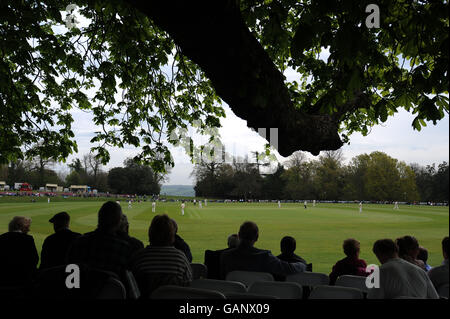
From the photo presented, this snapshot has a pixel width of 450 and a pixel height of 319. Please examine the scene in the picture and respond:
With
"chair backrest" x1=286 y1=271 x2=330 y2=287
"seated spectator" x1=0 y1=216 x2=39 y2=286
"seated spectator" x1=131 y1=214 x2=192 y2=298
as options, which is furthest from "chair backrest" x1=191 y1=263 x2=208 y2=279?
"seated spectator" x1=0 y1=216 x2=39 y2=286

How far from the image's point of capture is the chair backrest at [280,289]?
3855 millimetres

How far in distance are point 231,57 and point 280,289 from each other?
2.65 meters

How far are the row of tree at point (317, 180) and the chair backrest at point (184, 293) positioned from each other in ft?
249

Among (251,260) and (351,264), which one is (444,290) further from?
(251,260)

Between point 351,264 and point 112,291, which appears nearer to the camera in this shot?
point 112,291

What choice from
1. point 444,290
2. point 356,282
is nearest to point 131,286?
point 356,282

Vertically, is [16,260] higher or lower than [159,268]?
lower

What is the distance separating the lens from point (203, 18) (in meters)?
3.40

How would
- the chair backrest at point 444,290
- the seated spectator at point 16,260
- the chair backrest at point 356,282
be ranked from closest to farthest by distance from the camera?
the chair backrest at point 444,290, the chair backrest at point 356,282, the seated spectator at point 16,260

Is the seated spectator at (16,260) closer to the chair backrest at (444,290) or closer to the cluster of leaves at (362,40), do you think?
the cluster of leaves at (362,40)

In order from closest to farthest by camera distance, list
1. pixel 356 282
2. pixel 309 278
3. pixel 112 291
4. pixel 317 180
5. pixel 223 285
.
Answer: pixel 112 291
pixel 223 285
pixel 356 282
pixel 309 278
pixel 317 180

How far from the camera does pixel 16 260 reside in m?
5.32

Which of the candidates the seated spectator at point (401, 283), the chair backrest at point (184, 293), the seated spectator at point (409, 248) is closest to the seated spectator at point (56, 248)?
the chair backrest at point (184, 293)
